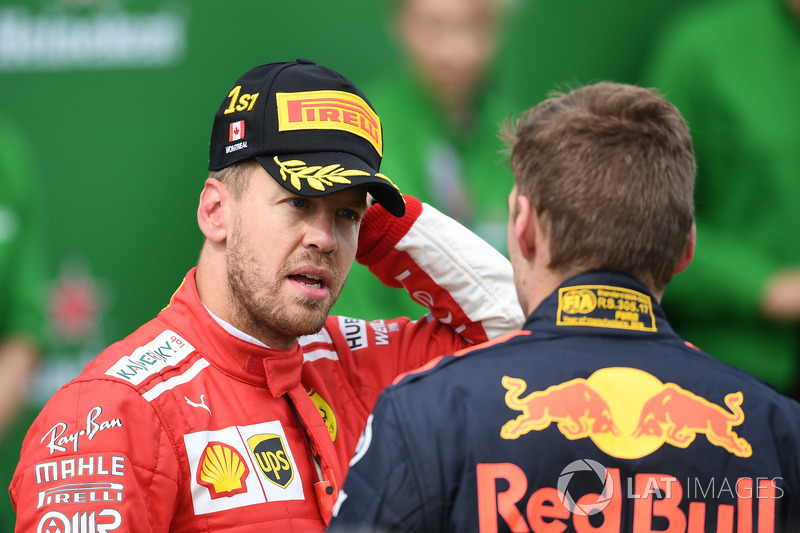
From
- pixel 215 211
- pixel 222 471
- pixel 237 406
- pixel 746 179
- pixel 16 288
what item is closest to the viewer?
pixel 222 471

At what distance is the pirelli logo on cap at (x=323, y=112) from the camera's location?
1795mm

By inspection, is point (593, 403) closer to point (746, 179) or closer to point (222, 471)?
point (222, 471)

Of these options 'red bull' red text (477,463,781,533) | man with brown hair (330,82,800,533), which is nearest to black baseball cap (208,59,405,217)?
man with brown hair (330,82,800,533)

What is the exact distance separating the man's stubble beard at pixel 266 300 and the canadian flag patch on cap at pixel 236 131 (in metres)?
0.18

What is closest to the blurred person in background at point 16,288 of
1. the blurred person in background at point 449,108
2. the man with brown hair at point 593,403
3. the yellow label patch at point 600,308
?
the blurred person in background at point 449,108

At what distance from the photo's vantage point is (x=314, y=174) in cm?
176

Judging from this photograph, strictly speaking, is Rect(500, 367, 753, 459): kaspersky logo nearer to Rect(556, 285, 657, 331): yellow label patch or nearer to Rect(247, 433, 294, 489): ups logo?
Rect(556, 285, 657, 331): yellow label patch

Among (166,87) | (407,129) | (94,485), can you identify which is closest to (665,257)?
(94,485)

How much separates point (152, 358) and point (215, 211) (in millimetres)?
339

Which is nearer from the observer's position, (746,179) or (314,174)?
(314,174)

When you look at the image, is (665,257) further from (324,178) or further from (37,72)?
(37,72)

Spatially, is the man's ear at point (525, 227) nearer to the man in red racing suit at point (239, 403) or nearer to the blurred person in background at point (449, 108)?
the man in red racing suit at point (239, 403)

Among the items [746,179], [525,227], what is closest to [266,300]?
[525,227]

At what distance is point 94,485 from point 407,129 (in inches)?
95.3
